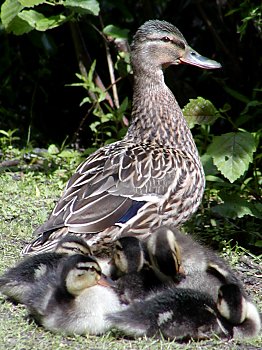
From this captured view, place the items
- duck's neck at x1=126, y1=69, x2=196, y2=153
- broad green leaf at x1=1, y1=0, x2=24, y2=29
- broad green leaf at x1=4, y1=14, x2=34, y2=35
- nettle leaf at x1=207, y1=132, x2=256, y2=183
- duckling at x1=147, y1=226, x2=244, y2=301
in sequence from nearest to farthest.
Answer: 1. duckling at x1=147, y1=226, x2=244, y2=301
2. nettle leaf at x1=207, y1=132, x2=256, y2=183
3. duck's neck at x1=126, y1=69, x2=196, y2=153
4. broad green leaf at x1=1, y1=0, x2=24, y2=29
5. broad green leaf at x1=4, y1=14, x2=34, y2=35

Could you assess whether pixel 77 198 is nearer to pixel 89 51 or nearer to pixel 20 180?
pixel 20 180

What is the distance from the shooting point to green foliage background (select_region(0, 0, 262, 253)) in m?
7.01

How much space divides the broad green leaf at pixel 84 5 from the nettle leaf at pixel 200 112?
4.33ft

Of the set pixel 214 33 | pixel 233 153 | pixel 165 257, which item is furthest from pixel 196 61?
pixel 165 257

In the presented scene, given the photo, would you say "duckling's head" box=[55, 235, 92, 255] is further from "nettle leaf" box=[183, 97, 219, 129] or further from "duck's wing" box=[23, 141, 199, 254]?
"nettle leaf" box=[183, 97, 219, 129]

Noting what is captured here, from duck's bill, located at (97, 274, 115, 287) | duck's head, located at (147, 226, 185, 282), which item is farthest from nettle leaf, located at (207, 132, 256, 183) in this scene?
duck's bill, located at (97, 274, 115, 287)

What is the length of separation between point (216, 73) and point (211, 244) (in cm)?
274

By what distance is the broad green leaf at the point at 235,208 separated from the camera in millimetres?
6621

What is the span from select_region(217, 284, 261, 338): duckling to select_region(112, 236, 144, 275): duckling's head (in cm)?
54

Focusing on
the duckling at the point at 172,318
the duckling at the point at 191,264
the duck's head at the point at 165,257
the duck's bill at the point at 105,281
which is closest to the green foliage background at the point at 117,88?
the duckling at the point at 191,264

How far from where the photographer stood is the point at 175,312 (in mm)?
4812

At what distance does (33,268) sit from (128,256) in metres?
0.55

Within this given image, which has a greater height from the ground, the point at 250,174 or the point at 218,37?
the point at 218,37

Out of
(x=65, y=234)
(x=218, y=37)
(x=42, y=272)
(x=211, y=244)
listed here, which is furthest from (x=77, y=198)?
(x=218, y=37)
